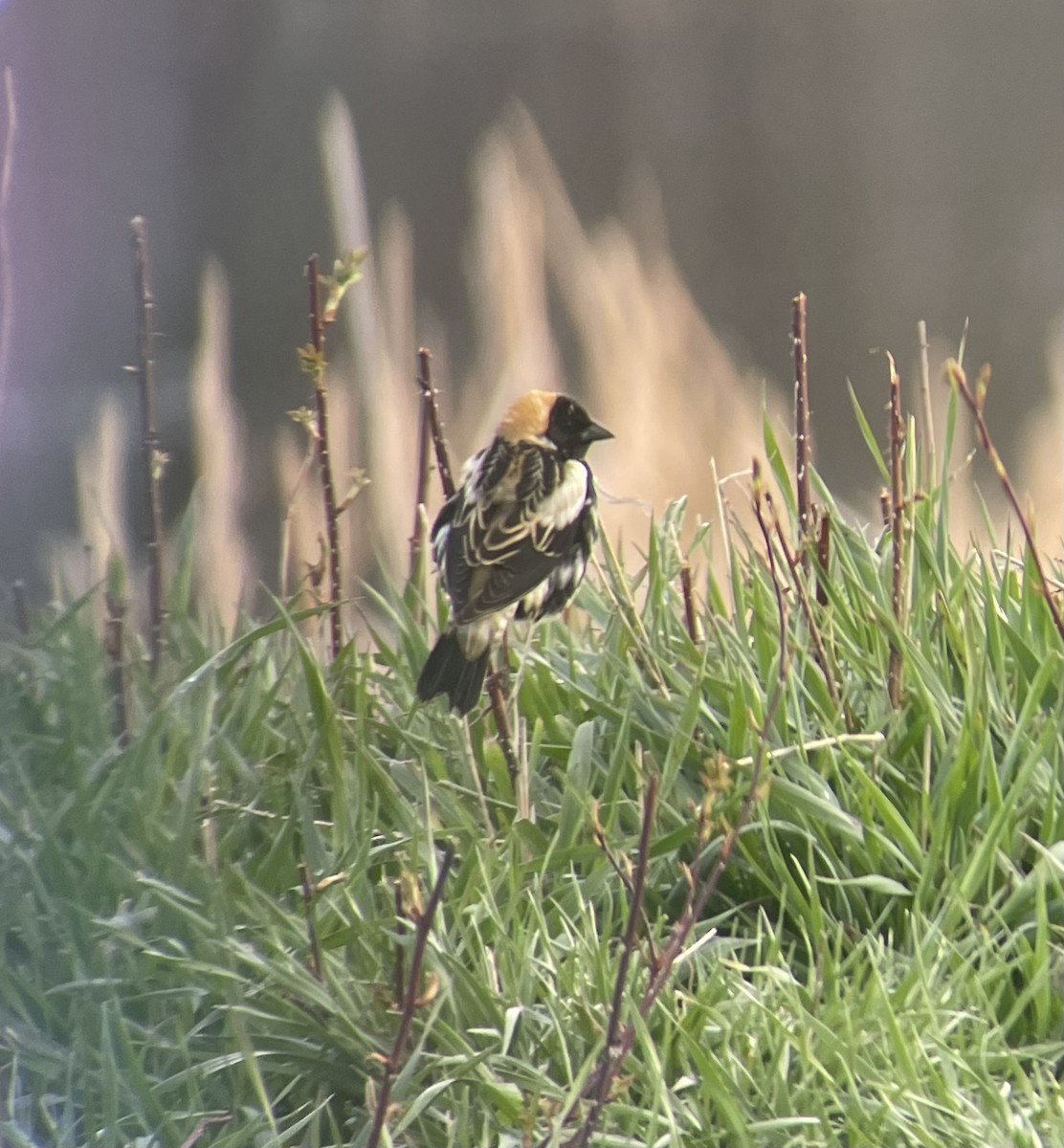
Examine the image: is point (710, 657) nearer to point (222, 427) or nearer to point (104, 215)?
point (222, 427)

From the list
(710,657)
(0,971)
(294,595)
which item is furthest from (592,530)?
(0,971)

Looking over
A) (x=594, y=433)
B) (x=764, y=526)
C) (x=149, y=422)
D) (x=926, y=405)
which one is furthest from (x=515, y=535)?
(x=926, y=405)

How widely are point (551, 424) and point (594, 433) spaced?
0.14 feet

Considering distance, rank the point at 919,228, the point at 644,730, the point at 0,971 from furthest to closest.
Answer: the point at 919,228 < the point at 644,730 < the point at 0,971

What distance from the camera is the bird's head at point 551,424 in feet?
3.33

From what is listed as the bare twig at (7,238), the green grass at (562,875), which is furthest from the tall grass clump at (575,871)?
the bare twig at (7,238)

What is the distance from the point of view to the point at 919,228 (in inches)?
45.1

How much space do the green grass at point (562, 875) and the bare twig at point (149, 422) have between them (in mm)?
30

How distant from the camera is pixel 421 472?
3.50ft

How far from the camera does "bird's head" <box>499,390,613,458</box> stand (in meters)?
1.01

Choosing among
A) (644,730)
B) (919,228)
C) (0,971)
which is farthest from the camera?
(919,228)

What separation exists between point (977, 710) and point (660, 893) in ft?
1.03

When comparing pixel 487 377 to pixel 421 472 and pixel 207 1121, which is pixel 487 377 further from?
pixel 207 1121

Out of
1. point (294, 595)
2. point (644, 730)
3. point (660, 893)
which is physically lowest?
point (660, 893)
